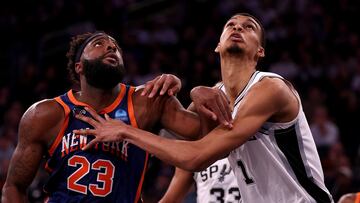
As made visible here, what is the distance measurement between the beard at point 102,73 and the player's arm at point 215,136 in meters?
0.43

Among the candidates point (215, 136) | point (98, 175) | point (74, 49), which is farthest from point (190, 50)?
point (215, 136)

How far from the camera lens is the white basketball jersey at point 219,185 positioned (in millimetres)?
5457

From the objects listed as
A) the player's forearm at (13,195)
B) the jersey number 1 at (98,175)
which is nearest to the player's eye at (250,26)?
the jersey number 1 at (98,175)

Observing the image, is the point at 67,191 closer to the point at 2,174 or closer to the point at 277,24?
the point at 2,174

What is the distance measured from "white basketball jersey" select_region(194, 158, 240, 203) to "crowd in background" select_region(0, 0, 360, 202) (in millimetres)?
3197

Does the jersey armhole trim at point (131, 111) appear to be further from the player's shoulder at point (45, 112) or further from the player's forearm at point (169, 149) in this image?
the player's shoulder at point (45, 112)

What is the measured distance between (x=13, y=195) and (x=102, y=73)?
100 centimetres

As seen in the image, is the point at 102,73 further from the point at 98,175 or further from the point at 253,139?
the point at 253,139

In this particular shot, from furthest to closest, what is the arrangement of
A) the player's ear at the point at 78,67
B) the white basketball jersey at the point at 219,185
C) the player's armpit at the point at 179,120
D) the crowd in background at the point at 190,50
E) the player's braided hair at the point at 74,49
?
the crowd in background at the point at 190,50
the white basketball jersey at the point at 219,185
the player's braided hair at the point at 74,49
the player's ear at the point at 78,67
the player's armpit at the point at 179,120

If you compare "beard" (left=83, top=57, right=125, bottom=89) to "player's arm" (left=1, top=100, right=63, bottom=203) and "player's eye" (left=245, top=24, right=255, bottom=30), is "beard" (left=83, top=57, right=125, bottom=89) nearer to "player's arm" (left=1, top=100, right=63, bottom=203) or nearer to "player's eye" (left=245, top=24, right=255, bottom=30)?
"player's arm" (left=1, top=100, right=63, bottom=203)

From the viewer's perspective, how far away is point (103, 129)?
4.24 metres

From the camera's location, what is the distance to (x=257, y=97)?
13.7ft

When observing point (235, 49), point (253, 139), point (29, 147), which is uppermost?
point (235, 49)

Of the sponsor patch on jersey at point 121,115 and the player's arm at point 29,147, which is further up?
the sponsor patch on jersey at point 121,115
